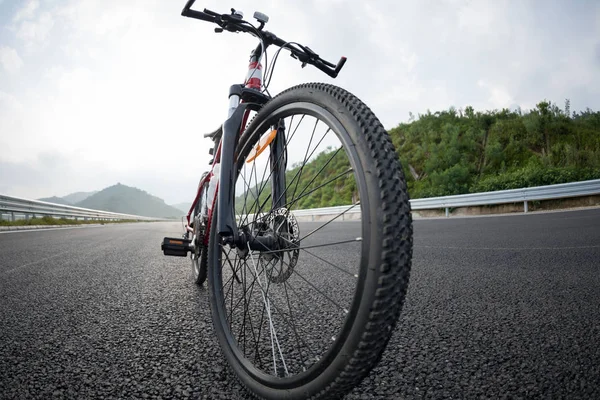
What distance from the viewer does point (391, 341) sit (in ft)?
5.03

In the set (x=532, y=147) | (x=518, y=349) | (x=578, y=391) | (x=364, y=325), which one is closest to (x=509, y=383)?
(x=578, y=391)

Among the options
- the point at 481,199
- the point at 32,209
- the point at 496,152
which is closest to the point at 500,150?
the point at 496,152

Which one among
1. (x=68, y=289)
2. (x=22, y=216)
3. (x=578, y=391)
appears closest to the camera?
(x=578, y=391)

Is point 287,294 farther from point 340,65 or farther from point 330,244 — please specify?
point 340,65

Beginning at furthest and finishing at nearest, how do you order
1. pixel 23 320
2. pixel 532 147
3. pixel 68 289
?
pixel 532 147, pixel 68 289, pixel 23 320

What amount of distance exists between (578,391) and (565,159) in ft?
64.3

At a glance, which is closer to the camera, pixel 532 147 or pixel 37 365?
pixel 37 365

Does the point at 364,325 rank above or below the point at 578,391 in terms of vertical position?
above

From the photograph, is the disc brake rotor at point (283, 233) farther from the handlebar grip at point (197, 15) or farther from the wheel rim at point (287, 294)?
the handlebar grip at point (197, 15)

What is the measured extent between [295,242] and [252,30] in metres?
1.36

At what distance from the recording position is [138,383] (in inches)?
47.3

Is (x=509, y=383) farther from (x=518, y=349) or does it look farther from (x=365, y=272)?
(x=365, y=272)

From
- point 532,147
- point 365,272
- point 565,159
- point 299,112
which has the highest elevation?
point 532,147

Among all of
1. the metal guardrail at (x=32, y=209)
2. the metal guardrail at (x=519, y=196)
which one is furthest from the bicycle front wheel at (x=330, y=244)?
the metal guardrail at (x=32, y=209)
